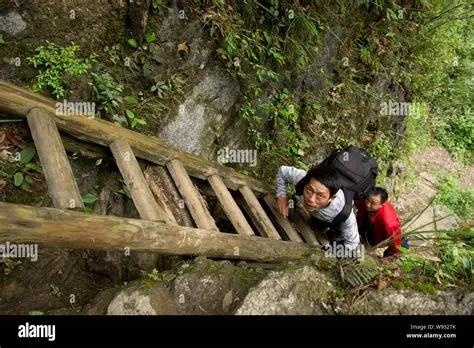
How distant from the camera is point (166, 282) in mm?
3500

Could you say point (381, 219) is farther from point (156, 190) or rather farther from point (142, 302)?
point (142, 302)

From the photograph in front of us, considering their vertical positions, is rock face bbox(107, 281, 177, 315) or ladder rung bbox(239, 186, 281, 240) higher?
ladder rung bbox(239, 186, 281, 240)

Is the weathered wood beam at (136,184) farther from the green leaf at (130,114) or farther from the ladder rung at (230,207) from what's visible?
the ladder rung at (230,207)

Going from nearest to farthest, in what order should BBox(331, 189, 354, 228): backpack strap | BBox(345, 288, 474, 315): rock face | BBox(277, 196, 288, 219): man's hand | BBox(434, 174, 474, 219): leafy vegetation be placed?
BBox(345, 288, 474, 315): rock face
BBox(331, 189, 354, 228): backpack strap
BBox(277, 196, 288, 219): man's hand
BBox(434, 174, 474, 219): leafy vegetation

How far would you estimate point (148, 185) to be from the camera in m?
4.00

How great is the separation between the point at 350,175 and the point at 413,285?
187cm

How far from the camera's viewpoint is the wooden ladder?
298cm

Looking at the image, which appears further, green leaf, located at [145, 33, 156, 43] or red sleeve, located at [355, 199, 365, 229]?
red sleeve, located at [355, 199, 365, 229]

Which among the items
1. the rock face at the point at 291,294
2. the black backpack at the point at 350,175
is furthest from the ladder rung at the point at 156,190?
the black backpack at the point at 350,175

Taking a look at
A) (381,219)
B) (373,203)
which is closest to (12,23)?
(373,203)

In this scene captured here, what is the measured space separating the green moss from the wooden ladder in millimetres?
1710

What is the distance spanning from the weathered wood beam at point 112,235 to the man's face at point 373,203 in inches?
75.3

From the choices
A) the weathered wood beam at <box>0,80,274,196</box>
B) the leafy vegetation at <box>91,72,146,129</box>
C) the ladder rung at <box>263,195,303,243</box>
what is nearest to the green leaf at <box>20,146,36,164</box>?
the weathered wood beam at <box>0,80,274,196</box>

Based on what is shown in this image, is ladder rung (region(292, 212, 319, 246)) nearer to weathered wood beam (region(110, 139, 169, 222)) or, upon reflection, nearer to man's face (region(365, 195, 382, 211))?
man's face (region(365, 195, 382, 211))
